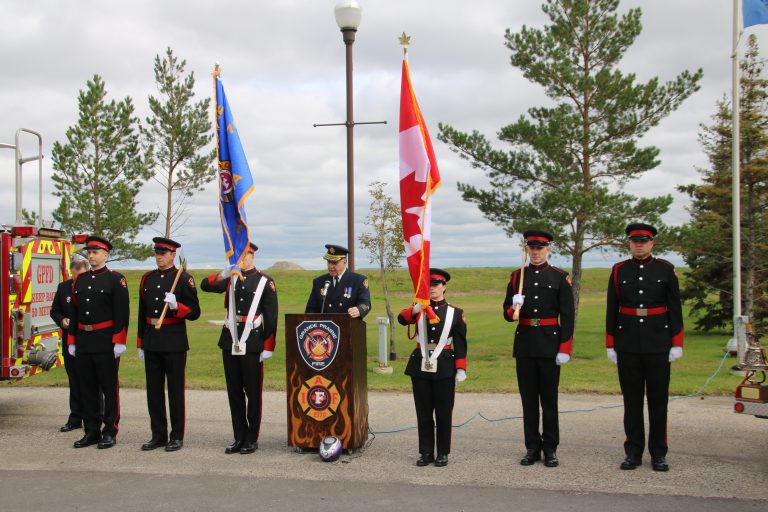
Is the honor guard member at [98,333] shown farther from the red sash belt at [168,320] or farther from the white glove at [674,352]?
the white glove at [674,352]

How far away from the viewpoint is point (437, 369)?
6.61 metres

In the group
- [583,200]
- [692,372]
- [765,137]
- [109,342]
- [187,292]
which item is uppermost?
[765,137]

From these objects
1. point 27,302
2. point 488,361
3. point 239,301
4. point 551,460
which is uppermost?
point 239,301

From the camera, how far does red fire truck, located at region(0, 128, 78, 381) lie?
27.2 feet

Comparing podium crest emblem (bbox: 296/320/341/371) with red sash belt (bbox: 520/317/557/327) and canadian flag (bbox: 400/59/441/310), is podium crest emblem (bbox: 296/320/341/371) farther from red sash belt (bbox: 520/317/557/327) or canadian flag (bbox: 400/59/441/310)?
red sash belt (bbox: 520/317/557/327)

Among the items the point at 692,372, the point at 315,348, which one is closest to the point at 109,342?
the point at 315,348

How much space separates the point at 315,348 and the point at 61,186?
20972 mm

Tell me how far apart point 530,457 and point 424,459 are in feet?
3.14

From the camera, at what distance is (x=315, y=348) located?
698 cm

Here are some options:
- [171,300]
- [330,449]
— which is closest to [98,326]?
[171,300]

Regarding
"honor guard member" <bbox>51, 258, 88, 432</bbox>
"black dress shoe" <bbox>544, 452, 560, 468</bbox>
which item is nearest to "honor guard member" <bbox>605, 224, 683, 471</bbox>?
"black dress shoe" <bbox>544, 452, 560, 468</bbox>

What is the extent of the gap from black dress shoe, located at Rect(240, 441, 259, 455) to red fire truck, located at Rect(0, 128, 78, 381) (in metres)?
3.07

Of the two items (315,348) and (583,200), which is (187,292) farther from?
(583,200)

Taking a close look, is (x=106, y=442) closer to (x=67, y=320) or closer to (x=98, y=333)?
(x=98, y=333)
